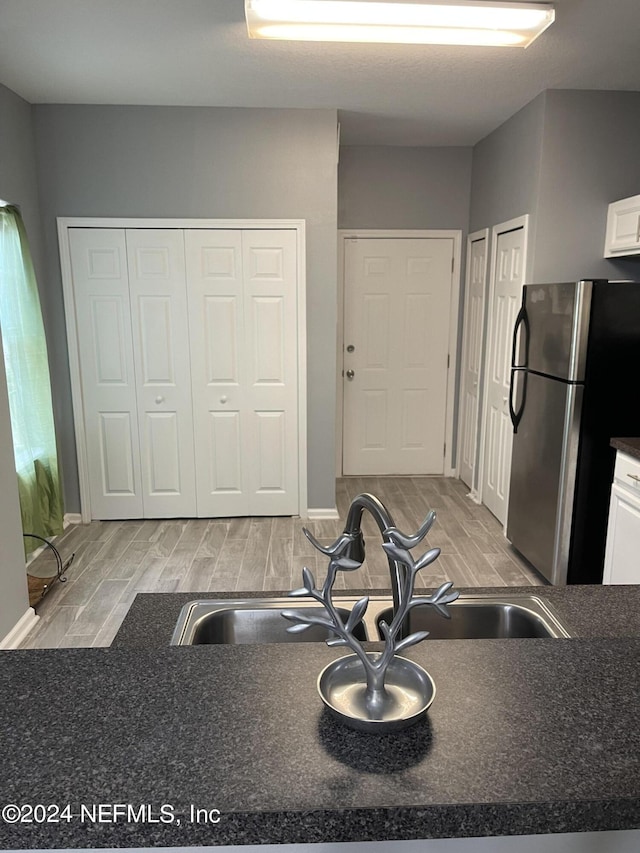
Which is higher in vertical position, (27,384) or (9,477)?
(27,384)

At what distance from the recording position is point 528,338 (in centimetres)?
339

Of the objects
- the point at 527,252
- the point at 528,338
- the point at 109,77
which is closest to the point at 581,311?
the point at 528,338

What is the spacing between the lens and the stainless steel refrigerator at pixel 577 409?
2.86 m

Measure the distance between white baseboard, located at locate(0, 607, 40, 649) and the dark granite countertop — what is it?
2775 mm

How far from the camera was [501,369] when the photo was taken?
426 cm

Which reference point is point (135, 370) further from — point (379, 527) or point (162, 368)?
point (379, 527)

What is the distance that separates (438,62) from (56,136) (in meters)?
2.35

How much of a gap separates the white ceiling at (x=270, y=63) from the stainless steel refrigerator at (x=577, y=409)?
43.0 inches

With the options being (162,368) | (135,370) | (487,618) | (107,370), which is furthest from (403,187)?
(487,618)

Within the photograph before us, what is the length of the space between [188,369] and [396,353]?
1.86 metres

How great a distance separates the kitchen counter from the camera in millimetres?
682

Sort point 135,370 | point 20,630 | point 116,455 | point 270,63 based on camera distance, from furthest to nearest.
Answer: point 116,455
point 135,370
point 270,63
point 20,630

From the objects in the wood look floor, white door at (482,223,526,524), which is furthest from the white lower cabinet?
white door at (482,223,526,524)

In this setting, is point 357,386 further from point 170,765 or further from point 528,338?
point 170,765
